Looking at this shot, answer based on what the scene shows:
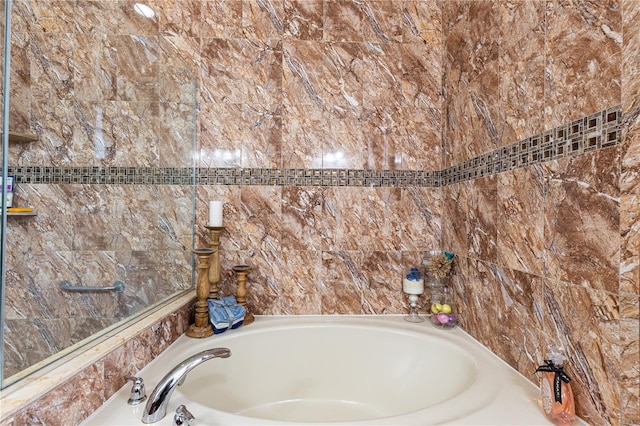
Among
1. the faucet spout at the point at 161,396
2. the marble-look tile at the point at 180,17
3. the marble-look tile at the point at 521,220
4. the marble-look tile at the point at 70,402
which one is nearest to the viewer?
the marble-look tile at the point at 70,402

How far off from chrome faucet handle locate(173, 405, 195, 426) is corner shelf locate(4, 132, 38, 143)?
90cm

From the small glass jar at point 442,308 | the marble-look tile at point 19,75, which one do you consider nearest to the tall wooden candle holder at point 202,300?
the marble-look tile at point 19,75

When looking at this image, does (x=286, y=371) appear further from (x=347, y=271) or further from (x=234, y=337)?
(x=347, y=271)

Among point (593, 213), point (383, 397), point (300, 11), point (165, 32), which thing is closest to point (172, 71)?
point (165, 32)

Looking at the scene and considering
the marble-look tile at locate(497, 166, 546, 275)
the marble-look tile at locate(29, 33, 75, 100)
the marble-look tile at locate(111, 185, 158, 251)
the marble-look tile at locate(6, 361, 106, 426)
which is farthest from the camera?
the marble-look tile at locate(111, 185, 158, 251)

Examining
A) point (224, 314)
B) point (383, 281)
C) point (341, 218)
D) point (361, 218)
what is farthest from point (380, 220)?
point (224, 314)

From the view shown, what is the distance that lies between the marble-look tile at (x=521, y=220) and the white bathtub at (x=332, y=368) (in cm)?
42

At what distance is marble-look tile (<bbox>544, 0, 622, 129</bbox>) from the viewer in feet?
2.50

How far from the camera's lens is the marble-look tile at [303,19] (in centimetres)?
172

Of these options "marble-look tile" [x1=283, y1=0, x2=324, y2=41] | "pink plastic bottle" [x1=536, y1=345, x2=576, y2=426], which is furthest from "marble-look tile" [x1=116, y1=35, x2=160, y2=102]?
"pink plastic bottle" [x1=536, y1=345, x2=576, y2=426]

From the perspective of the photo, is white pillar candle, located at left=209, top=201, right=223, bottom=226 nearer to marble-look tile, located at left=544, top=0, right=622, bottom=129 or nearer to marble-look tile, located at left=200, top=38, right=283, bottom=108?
marble-look tile, located at left=200, top=38, right=283, bottom=108

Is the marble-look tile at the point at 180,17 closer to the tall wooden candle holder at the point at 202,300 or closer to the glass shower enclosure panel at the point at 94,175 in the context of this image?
the glass shower enclosure panel at the point at 94,175

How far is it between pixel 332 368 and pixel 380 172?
1.09 metres

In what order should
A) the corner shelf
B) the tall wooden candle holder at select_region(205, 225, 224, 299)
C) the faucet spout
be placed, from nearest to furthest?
the faucet spout, the corner shelf, the tall wooden candle holder at select_region(205, 225, 224, 299)
